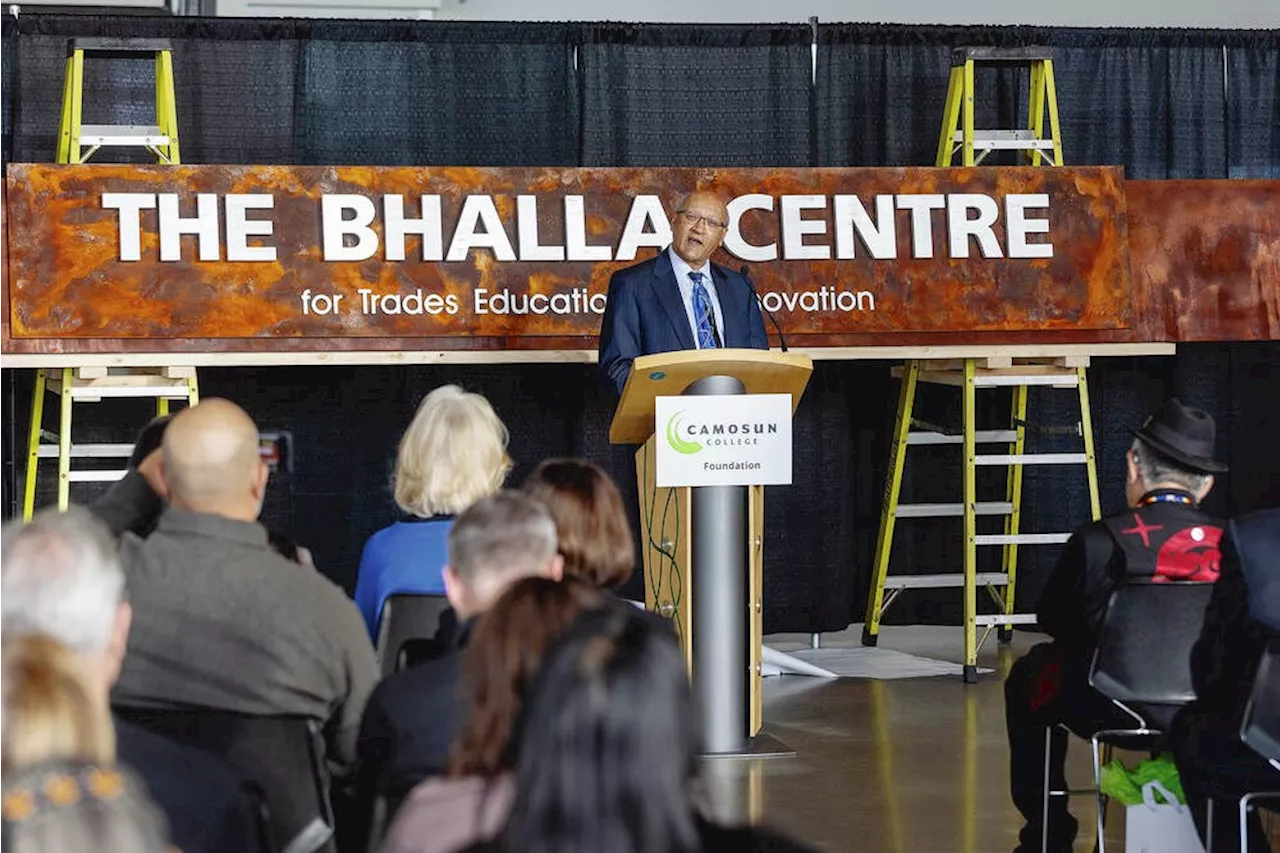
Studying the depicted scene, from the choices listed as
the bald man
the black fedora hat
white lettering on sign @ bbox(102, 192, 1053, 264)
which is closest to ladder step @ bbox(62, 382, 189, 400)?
white lettering on sign @ bbox(102, 192, 1053, 264)

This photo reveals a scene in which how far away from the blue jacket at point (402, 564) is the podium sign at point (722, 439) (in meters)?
1.42

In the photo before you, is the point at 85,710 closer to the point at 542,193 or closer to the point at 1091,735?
the point at 1091,735

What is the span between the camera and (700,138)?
751 cm

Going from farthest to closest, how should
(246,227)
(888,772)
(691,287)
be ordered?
(246,227)
(691,287)
(888,772)

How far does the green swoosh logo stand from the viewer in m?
4.86

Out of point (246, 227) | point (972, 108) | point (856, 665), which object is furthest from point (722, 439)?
point (972, 108)

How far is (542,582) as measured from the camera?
6.77 ft

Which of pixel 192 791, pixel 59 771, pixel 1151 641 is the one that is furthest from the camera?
pixel 1151 641

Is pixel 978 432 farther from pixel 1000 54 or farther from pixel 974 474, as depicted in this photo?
pixel 1000 54

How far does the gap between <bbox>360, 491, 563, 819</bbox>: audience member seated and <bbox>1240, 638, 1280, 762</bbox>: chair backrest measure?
1.35m

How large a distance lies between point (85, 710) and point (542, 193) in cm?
526

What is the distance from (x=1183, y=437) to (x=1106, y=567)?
325 mm

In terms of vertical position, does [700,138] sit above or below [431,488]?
above

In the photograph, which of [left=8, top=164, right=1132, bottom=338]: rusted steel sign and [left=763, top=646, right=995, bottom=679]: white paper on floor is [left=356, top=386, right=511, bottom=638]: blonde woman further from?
[left=763, top=646, right=995, bottom=679]: white paper on floor
